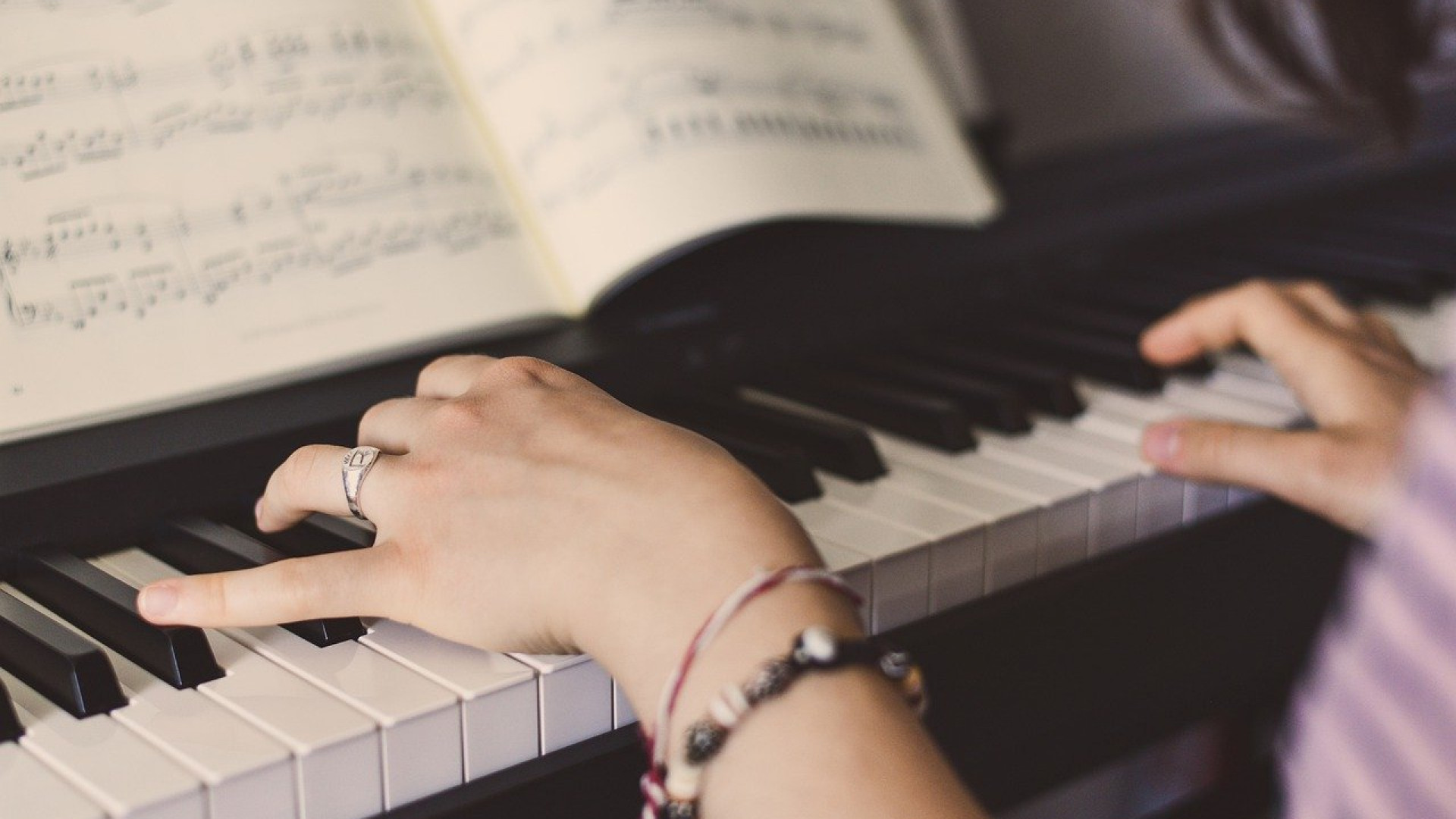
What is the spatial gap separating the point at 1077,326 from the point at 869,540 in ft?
1.71

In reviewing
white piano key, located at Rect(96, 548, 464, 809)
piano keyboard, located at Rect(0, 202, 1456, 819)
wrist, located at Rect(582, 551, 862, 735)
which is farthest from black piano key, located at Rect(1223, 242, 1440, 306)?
white piano key, located at Rect(96, 548, 464, 809)

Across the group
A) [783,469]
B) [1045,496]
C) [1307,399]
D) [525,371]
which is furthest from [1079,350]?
[525,371]

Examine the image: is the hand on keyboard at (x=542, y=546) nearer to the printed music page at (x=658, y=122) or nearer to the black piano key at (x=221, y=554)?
the black piano key at (x=221, y=554)

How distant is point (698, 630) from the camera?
0.65 metres

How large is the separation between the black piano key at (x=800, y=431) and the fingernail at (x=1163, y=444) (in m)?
0.21

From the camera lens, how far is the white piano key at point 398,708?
26.5 inches

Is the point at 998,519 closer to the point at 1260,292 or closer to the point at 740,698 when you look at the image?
the point at 740,698

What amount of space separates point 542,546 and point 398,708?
109 millimetres

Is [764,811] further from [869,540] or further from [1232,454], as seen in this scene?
[1232,454]

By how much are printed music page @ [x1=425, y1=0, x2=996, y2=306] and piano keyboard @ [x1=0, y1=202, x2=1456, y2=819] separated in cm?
15

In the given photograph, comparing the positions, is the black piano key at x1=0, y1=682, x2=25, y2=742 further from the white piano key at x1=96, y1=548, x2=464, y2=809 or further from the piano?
the white piano key at x1=96, y1=548, x2=464, y2=809

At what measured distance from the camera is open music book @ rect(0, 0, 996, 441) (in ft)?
2.87

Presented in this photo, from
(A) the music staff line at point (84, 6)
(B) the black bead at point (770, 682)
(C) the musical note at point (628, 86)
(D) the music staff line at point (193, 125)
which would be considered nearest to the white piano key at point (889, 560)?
(B) the black bead at point (770, 682)

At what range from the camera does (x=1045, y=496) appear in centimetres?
95
